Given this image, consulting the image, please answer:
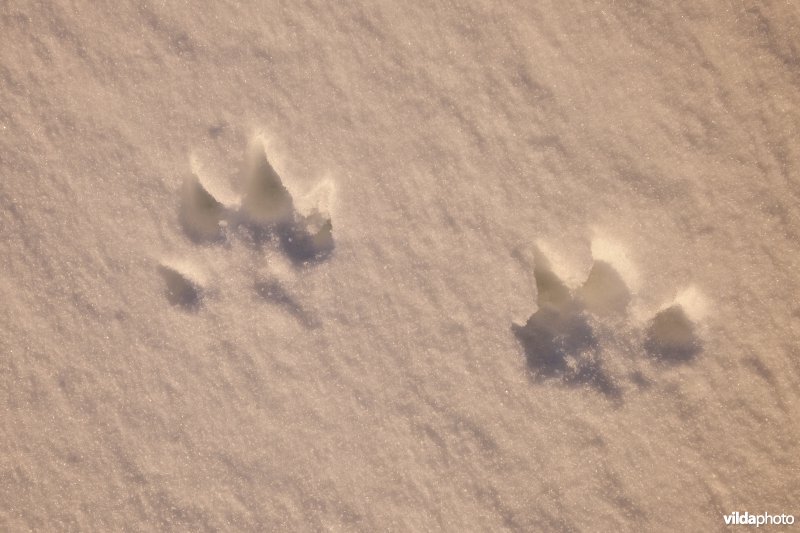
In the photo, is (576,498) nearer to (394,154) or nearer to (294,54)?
(394,154)

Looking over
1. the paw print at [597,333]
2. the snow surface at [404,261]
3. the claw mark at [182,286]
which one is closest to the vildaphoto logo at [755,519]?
the snow surface at [404,261]

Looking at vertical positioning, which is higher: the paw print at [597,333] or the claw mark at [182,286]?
the paw print at [597,333]

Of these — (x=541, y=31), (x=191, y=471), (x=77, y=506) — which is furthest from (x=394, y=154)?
(x=77, y=506)

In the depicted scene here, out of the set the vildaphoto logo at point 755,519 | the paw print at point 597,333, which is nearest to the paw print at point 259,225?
the paw print at point 597,333

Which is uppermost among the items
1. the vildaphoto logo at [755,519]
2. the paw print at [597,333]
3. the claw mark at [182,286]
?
the paw print at [597,333]

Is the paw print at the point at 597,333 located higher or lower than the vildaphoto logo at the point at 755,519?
higher

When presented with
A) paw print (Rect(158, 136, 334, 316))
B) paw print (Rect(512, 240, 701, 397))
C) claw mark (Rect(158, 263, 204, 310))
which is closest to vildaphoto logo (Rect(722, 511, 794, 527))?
paw print (Rect(512, 240, 701, 397))

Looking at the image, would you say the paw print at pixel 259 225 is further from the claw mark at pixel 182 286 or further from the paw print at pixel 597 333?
the paw print at pixel 597 333

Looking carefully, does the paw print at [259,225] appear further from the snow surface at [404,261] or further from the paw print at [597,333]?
the paw print at [597,333]
